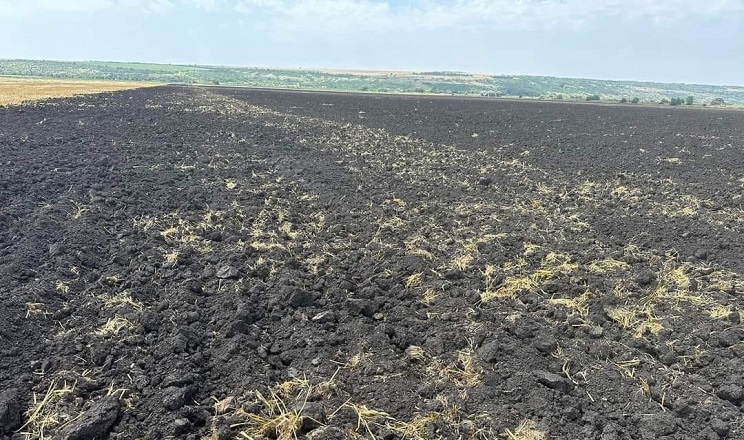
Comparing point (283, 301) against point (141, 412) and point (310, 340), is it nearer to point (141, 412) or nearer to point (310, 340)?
point (310, 340)

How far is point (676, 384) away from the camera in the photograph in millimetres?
4305

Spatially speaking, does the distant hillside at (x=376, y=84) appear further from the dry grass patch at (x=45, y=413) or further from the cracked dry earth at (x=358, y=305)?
the dry grass patch at (x=45, y=413)

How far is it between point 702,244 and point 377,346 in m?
6.24

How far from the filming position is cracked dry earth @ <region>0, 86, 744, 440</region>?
3.81 meters

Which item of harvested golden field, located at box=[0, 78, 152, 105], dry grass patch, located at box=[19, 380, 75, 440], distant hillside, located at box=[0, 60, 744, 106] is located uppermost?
distant hillside, located at box=[0, 60, 744, 106]

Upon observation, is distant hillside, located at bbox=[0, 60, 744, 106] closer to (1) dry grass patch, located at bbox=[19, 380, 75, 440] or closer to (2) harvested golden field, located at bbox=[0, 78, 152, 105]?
(2) harvested golden field, located at bbox=[0, 78, 152, 105]

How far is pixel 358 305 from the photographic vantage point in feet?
18.2

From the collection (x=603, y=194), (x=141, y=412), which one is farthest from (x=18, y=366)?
(x=603, y=194)

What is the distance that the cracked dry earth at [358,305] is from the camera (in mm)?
3812

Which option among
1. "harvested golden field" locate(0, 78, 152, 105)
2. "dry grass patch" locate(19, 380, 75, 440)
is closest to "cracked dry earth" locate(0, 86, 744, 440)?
"dry grass patch" locate(19, 380, 75, 440)

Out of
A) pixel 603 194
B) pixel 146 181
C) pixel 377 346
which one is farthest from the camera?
pixel 603 194

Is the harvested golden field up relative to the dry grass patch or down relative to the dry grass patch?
up

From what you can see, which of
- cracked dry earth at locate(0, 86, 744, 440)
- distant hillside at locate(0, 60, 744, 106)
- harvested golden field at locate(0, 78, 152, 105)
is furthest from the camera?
distant hillside at locate(0, 60, 744, 106)

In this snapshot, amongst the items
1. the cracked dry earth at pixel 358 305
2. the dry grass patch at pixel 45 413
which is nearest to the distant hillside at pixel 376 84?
the cracked dry earth at pixel 358 305
